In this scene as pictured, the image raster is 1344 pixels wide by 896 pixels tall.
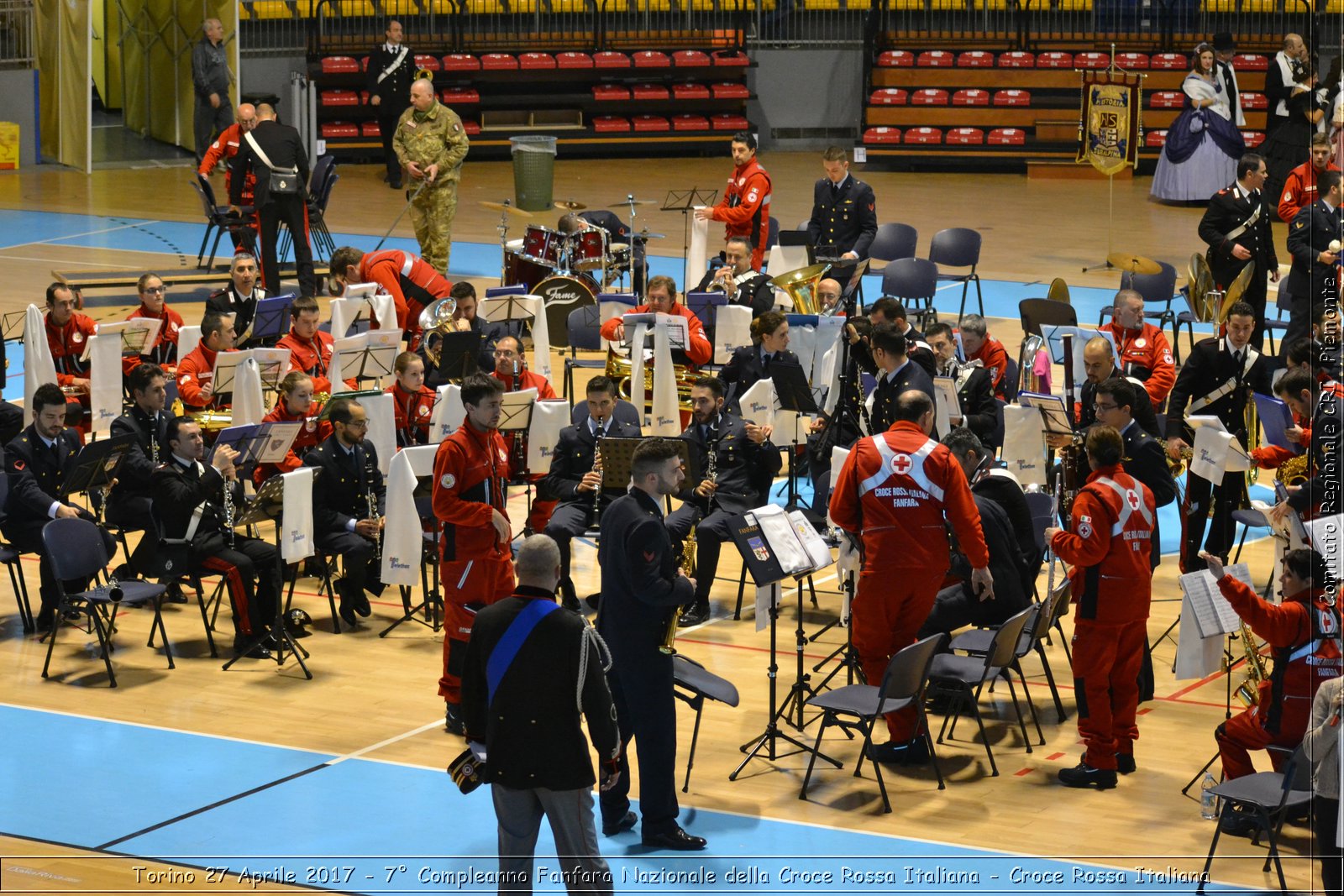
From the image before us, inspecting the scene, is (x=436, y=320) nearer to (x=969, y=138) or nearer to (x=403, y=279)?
(x=403, y=279)

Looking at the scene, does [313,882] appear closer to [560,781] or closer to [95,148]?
[560,781]

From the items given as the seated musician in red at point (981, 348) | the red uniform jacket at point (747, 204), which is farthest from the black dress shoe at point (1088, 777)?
the red uniform jacket at point (747, 204)

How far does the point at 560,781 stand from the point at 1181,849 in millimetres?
3004

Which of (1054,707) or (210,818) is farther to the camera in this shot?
(1054,707)

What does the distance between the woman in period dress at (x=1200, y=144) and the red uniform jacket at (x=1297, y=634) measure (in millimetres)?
16434

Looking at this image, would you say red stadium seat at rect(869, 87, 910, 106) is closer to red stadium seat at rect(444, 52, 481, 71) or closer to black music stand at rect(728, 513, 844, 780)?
red stadium seat at rect(444, 52, 481, 71)

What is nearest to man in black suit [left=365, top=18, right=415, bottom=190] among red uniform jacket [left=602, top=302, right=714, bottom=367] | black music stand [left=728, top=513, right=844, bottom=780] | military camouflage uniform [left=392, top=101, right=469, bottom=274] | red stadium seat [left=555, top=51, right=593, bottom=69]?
red stadium seat [left=555, top=51, right=593, bottom=69]

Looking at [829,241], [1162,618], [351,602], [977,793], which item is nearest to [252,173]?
[829,241]

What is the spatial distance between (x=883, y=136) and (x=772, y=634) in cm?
2006

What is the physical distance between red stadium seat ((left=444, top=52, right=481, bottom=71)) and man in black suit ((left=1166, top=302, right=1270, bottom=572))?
60.7ft

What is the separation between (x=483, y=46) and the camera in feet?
91.0

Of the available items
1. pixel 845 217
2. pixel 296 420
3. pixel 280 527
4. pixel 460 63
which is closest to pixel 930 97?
pixel 460 63

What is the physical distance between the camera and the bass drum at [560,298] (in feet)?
49.3

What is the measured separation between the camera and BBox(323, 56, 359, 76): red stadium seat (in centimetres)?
2664
